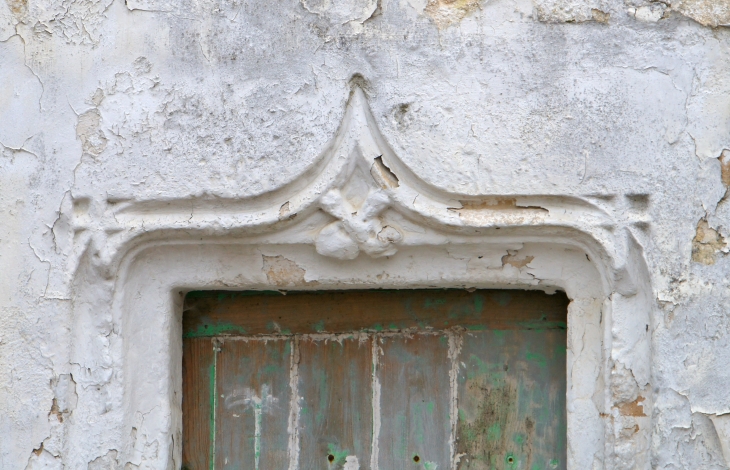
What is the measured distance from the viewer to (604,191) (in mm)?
1868

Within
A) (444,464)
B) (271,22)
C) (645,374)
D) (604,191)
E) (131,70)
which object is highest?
(271,22)

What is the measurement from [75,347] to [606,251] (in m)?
1.37

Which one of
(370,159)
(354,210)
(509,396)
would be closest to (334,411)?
(509,396)

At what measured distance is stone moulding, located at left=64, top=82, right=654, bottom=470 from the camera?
1874 millimetres

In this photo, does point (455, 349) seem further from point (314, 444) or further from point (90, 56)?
point (90, 56)

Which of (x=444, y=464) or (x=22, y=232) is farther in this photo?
(x=444, y=464)

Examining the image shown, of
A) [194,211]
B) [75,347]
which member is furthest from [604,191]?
[75,347]

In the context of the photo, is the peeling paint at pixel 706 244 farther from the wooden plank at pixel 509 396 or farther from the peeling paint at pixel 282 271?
the peeling paint at pixel 282 271

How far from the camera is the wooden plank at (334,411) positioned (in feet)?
6.91

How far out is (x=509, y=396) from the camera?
Result: 211 cm

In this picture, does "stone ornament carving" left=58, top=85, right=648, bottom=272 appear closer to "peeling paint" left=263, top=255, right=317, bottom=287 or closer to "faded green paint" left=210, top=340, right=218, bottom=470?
"peeling paint" left=263, top=255, right=317, bottom=287

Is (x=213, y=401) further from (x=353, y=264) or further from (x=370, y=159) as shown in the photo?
(x=370, y=159)

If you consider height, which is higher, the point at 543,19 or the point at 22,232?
the point at 543,19

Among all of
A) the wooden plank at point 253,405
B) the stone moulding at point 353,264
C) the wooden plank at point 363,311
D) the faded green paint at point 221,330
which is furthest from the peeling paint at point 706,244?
the faded green paint at point 221,330
